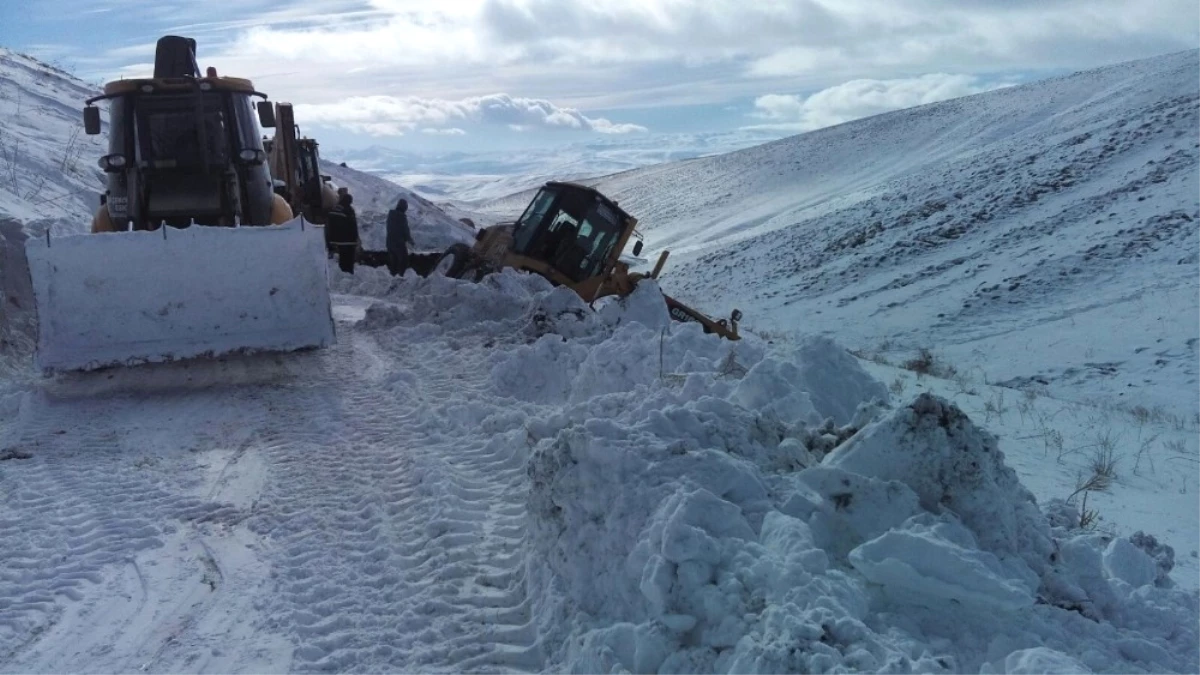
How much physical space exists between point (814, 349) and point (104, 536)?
426 centimetres

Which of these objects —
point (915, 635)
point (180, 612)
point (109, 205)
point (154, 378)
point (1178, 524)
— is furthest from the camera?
point (109, 205)

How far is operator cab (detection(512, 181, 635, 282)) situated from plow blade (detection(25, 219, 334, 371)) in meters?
5.82

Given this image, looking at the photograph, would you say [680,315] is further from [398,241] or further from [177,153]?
[177,153]

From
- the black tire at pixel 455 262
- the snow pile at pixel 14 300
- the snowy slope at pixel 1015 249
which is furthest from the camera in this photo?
the snowy slope at pixel 1015 249

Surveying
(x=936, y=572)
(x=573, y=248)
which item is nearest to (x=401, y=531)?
(x=936, y=572)

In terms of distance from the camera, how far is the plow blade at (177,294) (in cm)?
803

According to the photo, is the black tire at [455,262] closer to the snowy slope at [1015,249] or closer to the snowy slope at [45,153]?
the snowy slope at [45,153]

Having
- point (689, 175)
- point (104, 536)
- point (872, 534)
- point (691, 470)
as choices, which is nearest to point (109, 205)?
point (104, 536)

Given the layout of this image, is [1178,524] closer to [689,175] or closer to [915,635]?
[915,635]

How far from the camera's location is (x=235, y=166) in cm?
1002

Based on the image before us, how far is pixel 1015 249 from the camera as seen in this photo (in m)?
23.9

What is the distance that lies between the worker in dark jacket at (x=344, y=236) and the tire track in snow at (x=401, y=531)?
9321mm

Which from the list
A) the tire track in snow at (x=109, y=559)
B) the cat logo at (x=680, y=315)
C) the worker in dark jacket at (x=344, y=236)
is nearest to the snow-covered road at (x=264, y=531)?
the tire track in snow at (x=109, y=559)

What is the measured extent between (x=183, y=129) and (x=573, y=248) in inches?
234
